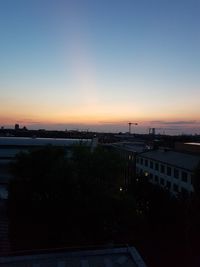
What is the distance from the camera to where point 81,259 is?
56.1 feet

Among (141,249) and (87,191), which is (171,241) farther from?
(87,191)

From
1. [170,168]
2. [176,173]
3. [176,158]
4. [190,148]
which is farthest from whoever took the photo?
[190,148]

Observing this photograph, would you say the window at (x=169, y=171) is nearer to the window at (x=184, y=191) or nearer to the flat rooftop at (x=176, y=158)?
the flat rooftop at (x=176, y=158)

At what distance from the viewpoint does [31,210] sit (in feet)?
95.4

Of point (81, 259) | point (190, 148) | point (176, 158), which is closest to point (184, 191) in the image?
point (176, 158)

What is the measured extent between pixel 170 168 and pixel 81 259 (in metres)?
40.6

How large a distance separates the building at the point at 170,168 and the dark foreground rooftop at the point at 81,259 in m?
27.8

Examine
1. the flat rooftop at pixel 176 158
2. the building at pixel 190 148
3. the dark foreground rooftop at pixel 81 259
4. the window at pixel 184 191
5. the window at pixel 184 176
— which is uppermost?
the building at pixel 190 148

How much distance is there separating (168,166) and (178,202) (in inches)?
846

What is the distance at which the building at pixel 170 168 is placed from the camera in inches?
1969

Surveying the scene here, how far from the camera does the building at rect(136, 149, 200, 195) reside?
164 feet

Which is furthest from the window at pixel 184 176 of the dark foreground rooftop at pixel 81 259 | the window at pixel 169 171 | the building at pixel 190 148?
the dark foreground rooftop at pixel 81 259

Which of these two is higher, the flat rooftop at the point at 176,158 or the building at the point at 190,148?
the building at the point at 190,148

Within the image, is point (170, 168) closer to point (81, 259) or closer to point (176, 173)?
point (176, 173)
